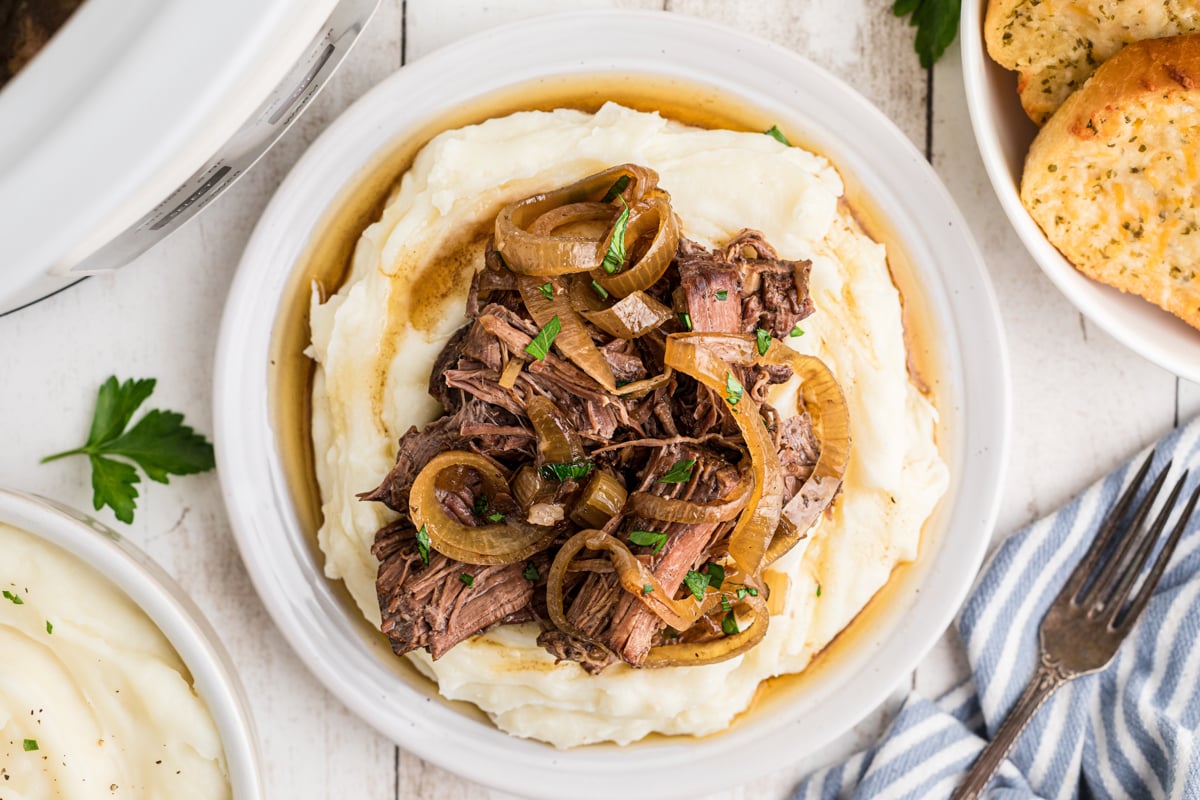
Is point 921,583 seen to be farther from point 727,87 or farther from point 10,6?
point 10,6

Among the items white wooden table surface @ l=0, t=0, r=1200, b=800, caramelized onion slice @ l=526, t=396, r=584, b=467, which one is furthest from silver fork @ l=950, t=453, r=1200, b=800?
caramelized onion slice @ l=526, t=396, r=584, b=467

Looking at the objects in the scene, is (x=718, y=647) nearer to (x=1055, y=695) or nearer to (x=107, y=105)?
(x=1055, y=695)

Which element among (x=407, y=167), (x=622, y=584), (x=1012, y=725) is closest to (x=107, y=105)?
(x=622, y=584)

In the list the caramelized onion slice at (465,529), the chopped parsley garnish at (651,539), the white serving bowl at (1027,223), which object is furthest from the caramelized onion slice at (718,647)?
the white serving bowl at (1027,223)

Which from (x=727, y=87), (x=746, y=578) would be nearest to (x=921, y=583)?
(x=746, y=578)

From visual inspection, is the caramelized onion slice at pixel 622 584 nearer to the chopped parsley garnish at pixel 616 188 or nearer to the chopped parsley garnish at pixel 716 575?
the chopped parsley garnish at pixel 716 575
